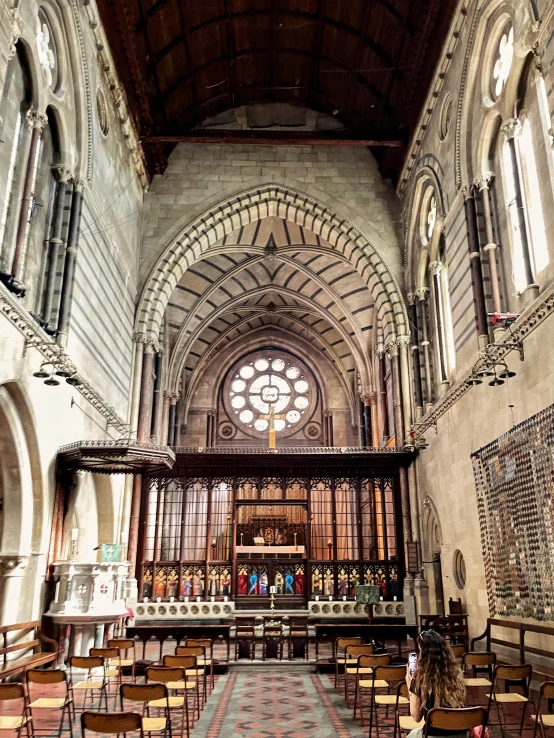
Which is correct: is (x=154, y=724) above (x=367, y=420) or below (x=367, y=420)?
below

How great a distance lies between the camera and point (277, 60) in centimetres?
1812

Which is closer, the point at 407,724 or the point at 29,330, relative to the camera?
the point at 407,724

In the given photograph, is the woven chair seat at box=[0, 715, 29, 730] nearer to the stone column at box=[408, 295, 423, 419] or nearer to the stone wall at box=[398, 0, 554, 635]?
the stone wall at box=[398, 0, 554, 635]

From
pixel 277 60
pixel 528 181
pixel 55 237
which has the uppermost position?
pixel 277 60

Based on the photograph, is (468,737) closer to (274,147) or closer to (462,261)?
(462,261)

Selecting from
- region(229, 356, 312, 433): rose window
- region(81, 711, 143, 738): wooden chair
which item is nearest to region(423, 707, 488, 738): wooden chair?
region(81, 711, 143, 738): wooden chair

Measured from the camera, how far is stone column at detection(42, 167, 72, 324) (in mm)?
11289

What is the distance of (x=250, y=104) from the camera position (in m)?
19.9

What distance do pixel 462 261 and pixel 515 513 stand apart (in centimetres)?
528

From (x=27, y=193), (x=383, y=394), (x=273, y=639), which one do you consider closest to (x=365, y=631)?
(x=273, y=639)

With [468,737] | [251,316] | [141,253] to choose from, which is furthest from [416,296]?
[468,737]

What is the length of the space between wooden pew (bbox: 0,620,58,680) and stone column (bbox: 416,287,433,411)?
1004 cm

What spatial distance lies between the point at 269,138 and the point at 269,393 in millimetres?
13248

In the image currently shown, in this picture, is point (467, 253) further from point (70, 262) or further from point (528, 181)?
point (70, 262)
